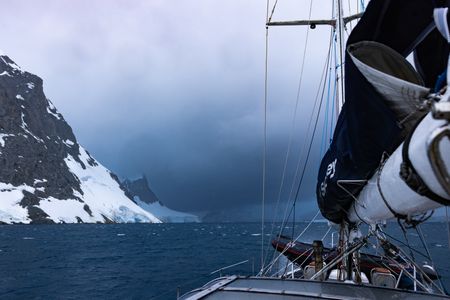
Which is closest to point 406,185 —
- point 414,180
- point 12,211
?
point 414,180

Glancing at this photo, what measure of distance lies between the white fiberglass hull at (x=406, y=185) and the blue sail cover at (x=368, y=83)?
1.11ft

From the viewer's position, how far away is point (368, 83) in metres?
3.94

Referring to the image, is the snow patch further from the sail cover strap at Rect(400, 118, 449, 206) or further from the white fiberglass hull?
the sail cover strap at Rect(400, 118, 449, 206)

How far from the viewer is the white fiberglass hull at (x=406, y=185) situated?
2.35 meters

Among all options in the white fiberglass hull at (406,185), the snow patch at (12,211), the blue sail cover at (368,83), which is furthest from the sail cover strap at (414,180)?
the snow patch at (12,211)

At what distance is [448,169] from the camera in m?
2.23

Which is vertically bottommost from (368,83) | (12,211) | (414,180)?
(414,180)

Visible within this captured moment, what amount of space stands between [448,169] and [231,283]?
5.63 meters

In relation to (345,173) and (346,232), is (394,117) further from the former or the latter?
(346,232)

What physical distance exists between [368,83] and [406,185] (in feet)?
4.32

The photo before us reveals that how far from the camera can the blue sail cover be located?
3.97 m

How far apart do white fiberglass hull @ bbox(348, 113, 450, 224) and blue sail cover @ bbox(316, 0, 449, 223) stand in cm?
34

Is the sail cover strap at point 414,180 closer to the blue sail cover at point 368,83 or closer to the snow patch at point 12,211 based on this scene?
the blue sail cover at point 368,83

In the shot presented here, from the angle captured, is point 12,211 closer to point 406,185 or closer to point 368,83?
point 368,83
